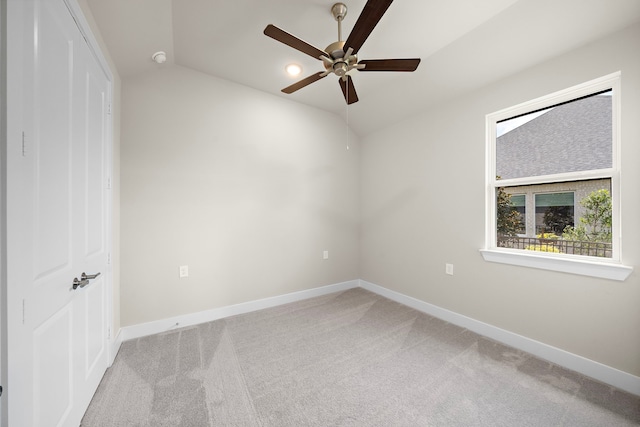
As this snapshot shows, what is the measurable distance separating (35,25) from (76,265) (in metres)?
1.12

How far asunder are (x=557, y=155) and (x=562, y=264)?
0.90 meters

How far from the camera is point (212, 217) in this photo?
274 centimetres

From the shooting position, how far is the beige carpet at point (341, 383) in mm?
1459

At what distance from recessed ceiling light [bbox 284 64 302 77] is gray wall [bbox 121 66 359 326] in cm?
58

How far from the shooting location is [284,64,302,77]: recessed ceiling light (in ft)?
8.25

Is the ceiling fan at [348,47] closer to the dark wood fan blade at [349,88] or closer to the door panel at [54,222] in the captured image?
the dark wood fan blade at [349,88]

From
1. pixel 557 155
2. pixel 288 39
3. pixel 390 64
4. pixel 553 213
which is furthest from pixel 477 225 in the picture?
pixel 288 39

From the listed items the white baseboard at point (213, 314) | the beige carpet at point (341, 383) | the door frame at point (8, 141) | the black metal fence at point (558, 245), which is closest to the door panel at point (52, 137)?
the door frame at point (8, 141)

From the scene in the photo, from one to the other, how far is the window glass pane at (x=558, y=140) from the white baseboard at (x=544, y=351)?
4.73ft

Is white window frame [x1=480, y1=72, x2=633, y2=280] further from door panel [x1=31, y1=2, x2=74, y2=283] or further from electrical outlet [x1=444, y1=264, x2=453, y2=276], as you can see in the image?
door panel [x1=31, y1=2, x2=74, y2=283]

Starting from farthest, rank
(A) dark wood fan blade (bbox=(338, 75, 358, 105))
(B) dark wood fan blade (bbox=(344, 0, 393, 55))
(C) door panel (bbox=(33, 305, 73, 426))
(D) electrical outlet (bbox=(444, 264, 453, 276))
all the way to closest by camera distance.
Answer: (D) electrical outlet (bbox=(444, 264, 453, 276)) < (A) dark wood fan blade (bbox=(338, 75, 358, 105)) < (B) dark wood fan blade (bbox=(344, 0, 393, 55)) < (C) door panel (bbox=(33, 305, 73, 426))

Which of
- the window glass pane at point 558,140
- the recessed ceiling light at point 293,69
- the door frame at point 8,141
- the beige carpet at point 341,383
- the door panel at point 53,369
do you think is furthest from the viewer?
the recessed ceiling light at point 293,69

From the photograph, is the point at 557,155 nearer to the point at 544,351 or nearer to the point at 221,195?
the point at 544,351

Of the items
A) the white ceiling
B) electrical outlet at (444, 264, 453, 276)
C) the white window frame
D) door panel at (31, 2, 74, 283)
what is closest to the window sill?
the white window frame
